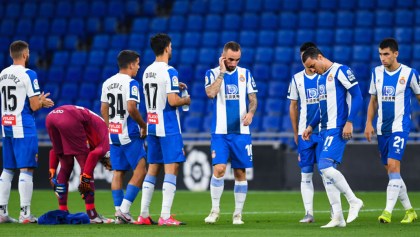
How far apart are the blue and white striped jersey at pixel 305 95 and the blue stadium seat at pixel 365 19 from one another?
1152cm

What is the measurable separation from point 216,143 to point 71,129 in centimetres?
189

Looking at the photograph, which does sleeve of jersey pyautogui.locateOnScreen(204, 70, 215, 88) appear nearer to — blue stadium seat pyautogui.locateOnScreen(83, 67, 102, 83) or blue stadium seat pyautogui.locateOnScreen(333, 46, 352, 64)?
blue stadium seat pyautogui.locateOnScreen(333, 46, 352, 64)

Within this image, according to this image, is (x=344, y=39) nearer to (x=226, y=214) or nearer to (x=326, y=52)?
(x=326, y=52)

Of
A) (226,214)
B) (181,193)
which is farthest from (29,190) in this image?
(181,193)

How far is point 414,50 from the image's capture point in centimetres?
2227

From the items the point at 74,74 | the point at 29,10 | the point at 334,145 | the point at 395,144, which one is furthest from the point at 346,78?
the point at 29,10

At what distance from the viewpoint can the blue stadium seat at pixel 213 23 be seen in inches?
985

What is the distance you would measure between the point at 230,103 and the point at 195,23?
46.1ft

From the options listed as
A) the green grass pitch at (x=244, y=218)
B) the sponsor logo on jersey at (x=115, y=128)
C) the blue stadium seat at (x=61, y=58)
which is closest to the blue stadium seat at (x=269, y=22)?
the blue stadium seat at (x=61, y=58)

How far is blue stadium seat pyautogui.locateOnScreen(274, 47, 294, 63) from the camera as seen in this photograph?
2336 cm

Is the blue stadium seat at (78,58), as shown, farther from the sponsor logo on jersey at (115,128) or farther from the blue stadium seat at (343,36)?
the sponsor logo on jersey at (115,128)

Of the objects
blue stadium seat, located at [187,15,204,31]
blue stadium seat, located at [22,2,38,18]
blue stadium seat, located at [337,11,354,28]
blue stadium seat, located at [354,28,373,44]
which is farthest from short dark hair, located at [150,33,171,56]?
blue stadium seat, located at [22,2,38,18]

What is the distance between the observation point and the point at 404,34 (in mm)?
22703

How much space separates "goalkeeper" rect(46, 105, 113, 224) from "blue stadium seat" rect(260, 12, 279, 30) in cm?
1286
